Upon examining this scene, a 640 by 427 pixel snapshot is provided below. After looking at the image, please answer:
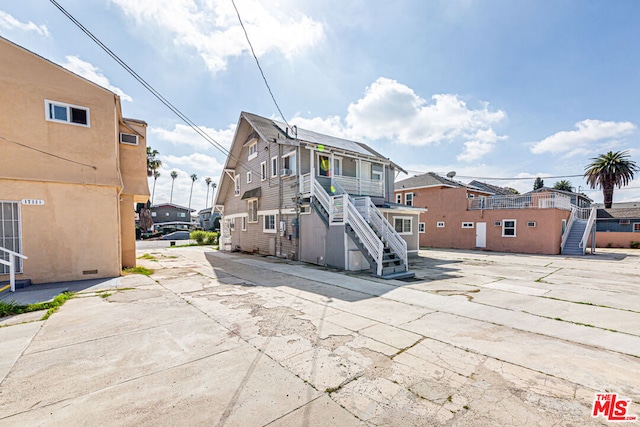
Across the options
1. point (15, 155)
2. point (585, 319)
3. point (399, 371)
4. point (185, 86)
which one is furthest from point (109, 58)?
point (585, 319)

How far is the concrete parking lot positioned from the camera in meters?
2.75

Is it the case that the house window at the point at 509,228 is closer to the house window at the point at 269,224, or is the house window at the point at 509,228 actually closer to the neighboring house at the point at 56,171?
the house window at the point at 269,224

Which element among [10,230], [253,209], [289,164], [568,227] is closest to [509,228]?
[568,227]

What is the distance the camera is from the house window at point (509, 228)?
20.2 m

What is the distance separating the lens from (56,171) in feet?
28.1

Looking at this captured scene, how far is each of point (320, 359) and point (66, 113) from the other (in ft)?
36.1

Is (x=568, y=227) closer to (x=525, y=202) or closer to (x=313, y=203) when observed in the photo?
(x=525, y=202)

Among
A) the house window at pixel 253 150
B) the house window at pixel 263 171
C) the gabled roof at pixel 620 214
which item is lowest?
the gabled roof at pixel 620 214

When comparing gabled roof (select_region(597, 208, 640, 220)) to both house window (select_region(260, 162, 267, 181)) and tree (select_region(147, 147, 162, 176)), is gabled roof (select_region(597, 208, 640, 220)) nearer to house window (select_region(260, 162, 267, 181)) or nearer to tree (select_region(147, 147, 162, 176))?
house window (select_region(260, 162, 267, 181))

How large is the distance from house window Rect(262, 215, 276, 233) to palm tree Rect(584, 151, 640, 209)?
131ft

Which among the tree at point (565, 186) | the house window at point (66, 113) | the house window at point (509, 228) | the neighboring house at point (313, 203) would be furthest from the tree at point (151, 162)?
the tree at point (565, 186)

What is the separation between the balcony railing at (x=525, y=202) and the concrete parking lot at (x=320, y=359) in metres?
13.8

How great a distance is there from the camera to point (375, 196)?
55.0 feet

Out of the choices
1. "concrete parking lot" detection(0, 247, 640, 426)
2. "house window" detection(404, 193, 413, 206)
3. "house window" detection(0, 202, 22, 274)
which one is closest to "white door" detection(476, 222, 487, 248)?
"house window" detection(404, 193, 413, 206)
